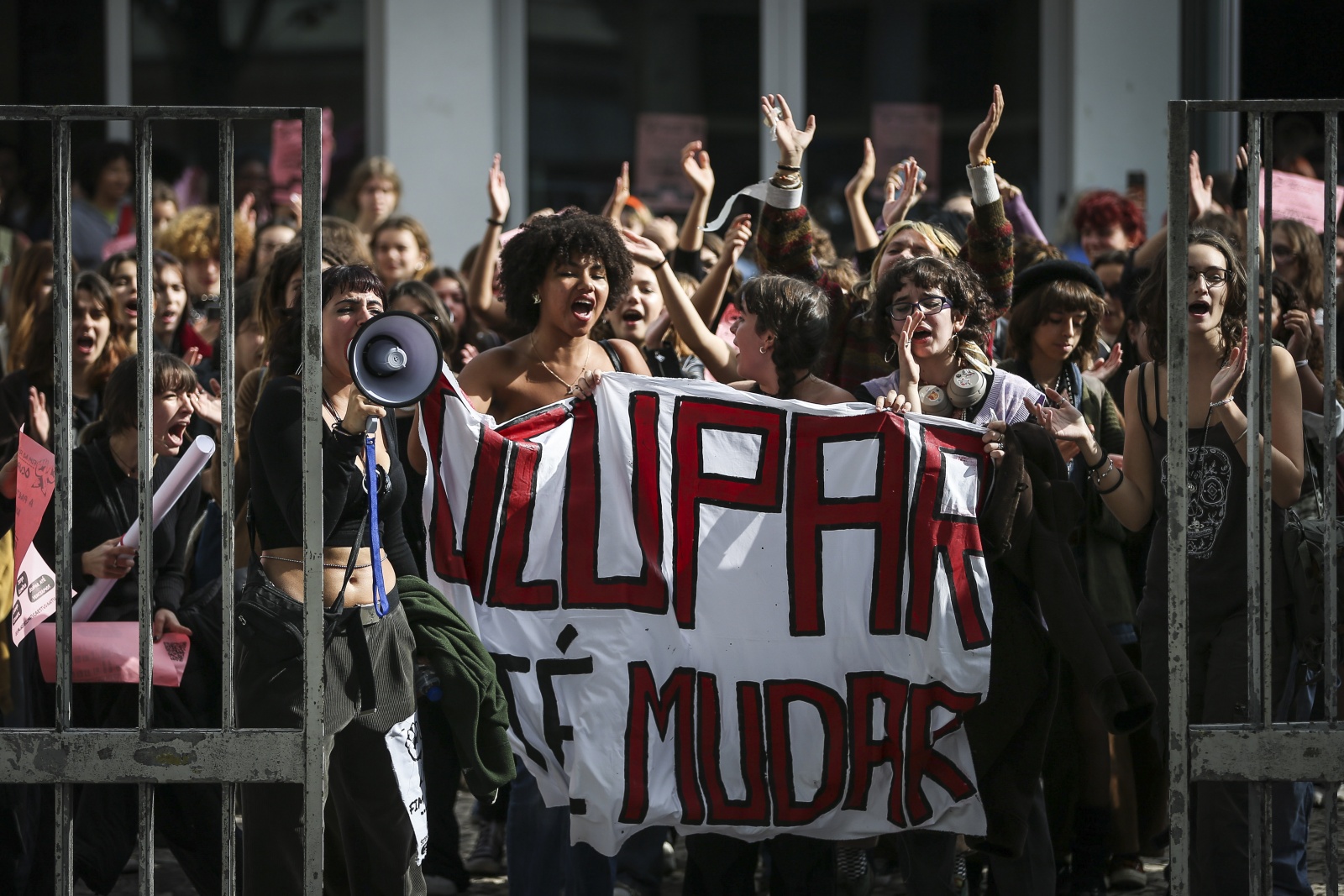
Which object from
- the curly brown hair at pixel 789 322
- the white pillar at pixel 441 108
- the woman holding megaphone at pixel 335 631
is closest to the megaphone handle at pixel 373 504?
the woman holding megaphone at pixel 335 631

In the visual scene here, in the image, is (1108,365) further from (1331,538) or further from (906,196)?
(1331,538)

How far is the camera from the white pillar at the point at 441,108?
944 cm

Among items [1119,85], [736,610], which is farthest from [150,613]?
[1119,85]

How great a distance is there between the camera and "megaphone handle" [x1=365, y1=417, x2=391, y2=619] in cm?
372

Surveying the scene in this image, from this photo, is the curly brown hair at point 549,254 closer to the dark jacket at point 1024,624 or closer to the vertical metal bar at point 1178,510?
the dark jacket at point 1024,624

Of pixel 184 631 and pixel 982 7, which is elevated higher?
pixel 982 7

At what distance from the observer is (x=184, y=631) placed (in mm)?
4629

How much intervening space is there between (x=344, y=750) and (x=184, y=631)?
2.93 ft

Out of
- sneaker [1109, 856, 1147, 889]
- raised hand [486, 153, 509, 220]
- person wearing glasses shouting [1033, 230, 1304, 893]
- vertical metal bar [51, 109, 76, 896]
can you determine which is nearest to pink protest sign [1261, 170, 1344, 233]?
person wearing glasses shouting [1033, 230, 1304, 893]

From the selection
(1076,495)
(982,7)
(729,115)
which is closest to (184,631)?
(1076,495)

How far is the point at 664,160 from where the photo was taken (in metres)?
9.68

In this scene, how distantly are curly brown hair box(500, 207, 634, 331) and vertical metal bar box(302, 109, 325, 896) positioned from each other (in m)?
1.44

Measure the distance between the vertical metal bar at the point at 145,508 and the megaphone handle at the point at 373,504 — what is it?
2.08 ft

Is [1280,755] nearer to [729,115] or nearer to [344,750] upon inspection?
[344,750]
